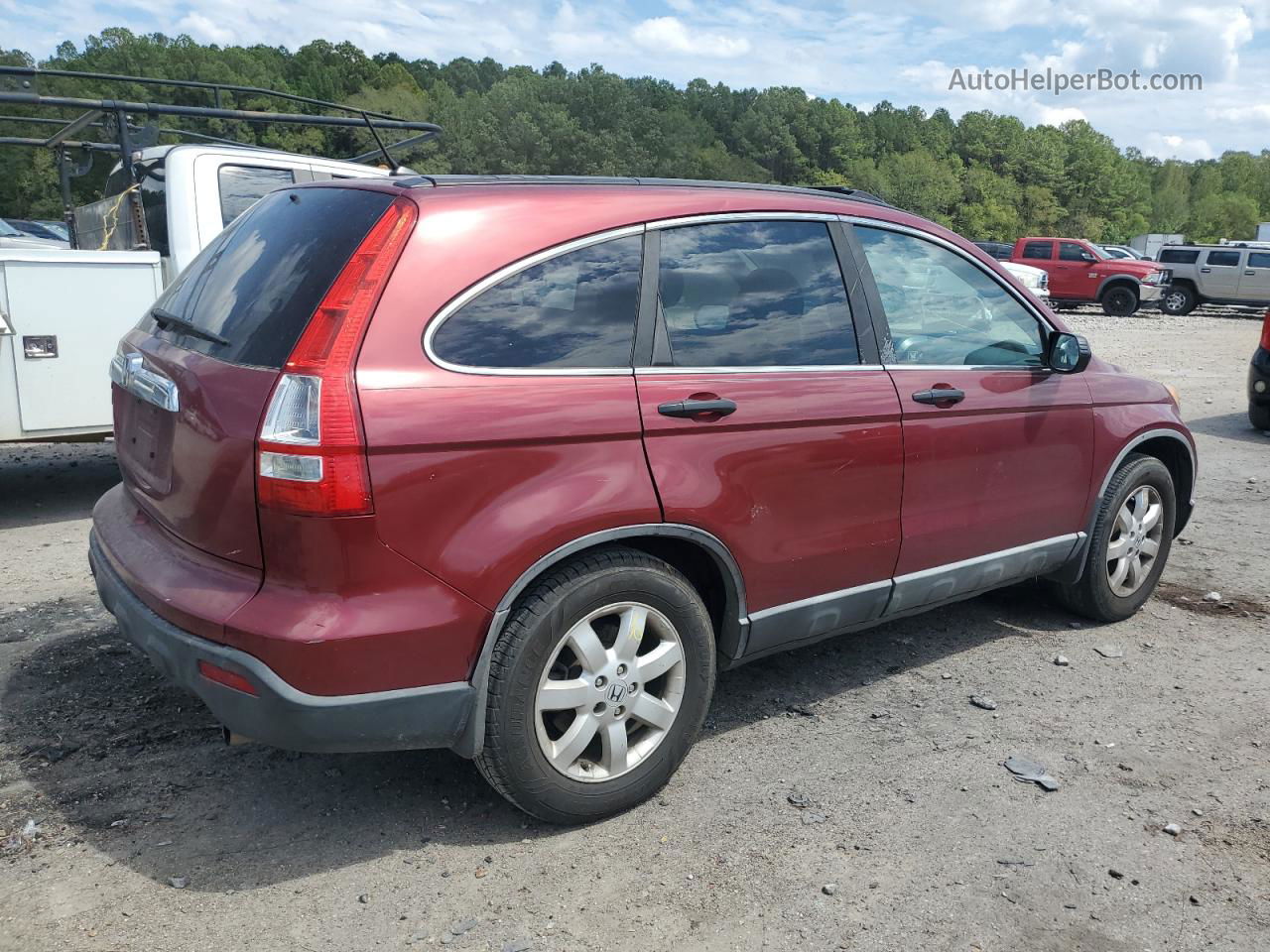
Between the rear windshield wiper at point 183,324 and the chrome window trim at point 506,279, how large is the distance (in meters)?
0.62

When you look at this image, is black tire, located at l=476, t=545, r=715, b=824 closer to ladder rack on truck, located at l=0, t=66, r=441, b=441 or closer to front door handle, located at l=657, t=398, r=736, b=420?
front door handle, located at l=657, t=398, r=736, b=420

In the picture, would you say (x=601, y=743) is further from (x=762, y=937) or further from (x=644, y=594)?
(x=762, y=937)

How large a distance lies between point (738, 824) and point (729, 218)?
188 centimetres

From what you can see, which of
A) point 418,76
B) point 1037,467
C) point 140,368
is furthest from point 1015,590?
point 418,76

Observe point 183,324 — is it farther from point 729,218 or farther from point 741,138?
point 741,138

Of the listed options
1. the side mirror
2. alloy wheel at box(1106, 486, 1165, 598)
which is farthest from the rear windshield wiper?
alloy wheel at box(1106, 486, 1165, 598)

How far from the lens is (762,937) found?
8.82 ft

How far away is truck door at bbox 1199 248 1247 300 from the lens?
27203mm

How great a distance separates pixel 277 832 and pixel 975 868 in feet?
6.45

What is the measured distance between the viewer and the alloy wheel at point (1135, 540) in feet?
15.9

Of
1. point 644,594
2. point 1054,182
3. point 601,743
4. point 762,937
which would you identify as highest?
point 1054,182

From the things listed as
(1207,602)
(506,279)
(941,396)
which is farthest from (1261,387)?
(506,279)

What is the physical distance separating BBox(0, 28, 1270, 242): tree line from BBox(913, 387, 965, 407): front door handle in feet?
236

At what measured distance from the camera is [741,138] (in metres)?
104
